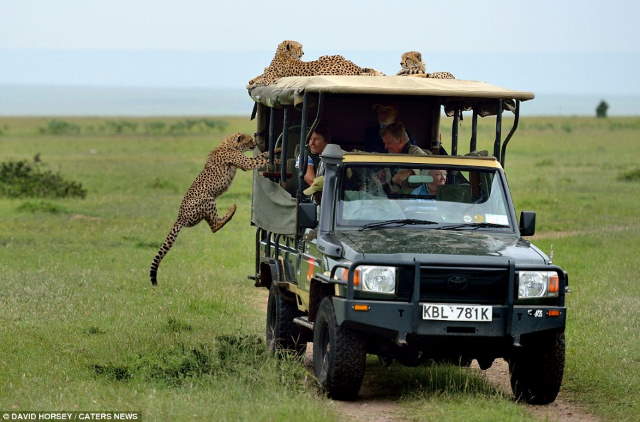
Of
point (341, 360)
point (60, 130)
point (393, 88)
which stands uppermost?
point (393, 88)

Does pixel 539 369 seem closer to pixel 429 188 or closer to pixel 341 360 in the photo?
pixel 341 360

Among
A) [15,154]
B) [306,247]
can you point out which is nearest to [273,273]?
[306,247]

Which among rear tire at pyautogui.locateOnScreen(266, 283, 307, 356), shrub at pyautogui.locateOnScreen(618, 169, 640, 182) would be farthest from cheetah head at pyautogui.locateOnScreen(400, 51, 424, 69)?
shrub at pyautogui.locateOnScreen(618, 169, 640, 182)

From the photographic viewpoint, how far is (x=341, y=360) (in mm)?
7277

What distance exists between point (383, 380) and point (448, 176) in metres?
1.46

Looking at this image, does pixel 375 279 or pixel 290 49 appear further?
pixel 290 49

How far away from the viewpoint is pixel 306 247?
8.22 metres

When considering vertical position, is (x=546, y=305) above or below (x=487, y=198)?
below

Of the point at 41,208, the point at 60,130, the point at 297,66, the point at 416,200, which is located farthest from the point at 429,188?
the point at 60,130

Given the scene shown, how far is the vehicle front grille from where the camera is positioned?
23.4 feet

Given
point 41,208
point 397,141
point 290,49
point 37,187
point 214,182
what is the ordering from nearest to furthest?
1. point 397,141
2. point 290,49
3. point 214,182
4. point 41,208
5. point 37,187

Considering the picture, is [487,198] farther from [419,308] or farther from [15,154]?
[15,154]

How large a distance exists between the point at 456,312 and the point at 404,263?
0.41 metres

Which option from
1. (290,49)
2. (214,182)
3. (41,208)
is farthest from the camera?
(41,208)
